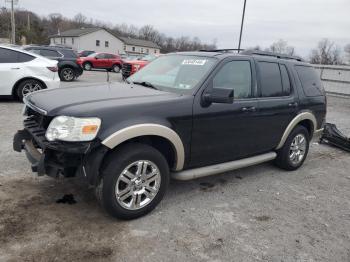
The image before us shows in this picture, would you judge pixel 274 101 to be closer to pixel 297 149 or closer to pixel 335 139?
pixel 297 149

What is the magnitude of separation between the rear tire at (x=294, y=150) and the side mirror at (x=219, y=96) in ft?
6.77

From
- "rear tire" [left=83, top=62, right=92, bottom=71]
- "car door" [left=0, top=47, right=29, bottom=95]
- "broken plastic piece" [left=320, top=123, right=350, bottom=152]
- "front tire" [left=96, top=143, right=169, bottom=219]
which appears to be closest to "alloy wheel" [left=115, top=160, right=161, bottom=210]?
"front tire" [left=96, top=143, right=169, bottom=219]

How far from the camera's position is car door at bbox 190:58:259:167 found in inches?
155

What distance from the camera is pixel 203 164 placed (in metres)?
4.12

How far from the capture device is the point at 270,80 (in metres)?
4.87

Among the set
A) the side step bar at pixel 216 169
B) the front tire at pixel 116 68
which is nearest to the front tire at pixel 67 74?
the side step bar at pixel 216 169

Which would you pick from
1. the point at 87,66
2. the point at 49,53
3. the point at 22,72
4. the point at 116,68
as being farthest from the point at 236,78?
the point at 116,68

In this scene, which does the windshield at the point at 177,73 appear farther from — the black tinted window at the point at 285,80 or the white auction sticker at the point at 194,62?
the black tinted window at the point at 285,80

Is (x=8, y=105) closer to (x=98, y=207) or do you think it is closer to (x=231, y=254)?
(x=98, y=207)

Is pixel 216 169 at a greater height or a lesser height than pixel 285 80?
lesser

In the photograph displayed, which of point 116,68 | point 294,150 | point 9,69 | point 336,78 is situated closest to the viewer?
point 294,150

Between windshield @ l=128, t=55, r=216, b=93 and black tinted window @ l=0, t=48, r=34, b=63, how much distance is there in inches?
212

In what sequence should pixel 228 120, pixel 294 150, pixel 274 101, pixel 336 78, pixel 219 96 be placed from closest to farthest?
pixel 219 96
pixel 228 120
pixel 274 101
pixel 294 150
pixel 336 78

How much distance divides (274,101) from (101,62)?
2419 centimetres
